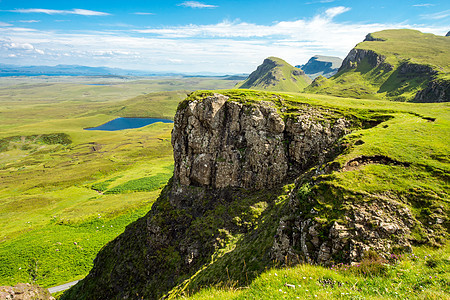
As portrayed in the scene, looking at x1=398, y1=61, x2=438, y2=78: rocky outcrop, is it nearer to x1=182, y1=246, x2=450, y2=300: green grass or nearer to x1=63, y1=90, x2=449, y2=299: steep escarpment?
x1=63, y1=90, x2=449, y2=299: steep escarpment

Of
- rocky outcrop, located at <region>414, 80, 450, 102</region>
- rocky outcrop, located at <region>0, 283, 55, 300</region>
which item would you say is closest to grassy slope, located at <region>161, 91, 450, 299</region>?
rocky outcrop, located at <region>0, 283, 55, 300</region>

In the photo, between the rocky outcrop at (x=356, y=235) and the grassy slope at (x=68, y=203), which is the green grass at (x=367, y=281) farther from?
the grassy slope at (x=68, y=203)

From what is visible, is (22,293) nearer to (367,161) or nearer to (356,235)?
(356,235)

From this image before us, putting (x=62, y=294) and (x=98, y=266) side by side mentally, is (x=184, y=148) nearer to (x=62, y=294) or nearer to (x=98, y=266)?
(x=98, y=266)

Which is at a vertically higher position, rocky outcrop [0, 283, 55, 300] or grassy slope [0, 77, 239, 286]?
rocky outcrop [0, 283, 55, 300]

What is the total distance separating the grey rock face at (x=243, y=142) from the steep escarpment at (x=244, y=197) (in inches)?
5.9

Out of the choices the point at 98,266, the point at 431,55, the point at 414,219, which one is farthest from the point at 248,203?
the point at 431,55

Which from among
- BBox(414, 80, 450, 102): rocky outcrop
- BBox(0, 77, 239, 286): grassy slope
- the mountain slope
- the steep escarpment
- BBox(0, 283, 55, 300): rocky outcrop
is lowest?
BBox(0, 77, 239, 286): grassy slope

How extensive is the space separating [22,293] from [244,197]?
3957cm

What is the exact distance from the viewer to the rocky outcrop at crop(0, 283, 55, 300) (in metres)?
31.5

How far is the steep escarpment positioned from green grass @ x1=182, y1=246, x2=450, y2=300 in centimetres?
263

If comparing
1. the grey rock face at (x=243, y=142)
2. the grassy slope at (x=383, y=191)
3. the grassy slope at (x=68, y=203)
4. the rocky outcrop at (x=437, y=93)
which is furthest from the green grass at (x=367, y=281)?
the rocky outcrop at (x=437, y=93)

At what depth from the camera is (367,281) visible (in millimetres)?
10852

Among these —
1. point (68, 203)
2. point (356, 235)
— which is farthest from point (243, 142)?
point (68, 203)
